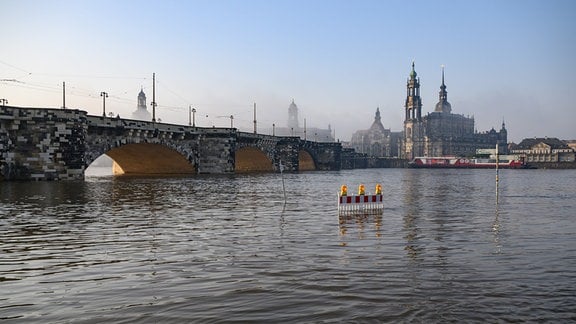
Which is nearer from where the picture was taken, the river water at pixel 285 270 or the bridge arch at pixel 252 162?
the river water at pixel 285 270

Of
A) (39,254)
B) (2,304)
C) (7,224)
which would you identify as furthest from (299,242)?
(7,224)

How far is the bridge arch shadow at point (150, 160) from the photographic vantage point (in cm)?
8444

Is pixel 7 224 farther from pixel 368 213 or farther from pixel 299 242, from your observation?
pixel 368 213

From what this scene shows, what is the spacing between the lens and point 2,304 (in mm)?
9898

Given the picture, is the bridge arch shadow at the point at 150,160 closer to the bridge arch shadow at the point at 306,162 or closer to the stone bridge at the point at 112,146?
the stone bridge at the point at 112,146

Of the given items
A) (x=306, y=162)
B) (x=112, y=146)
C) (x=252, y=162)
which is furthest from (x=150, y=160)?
(x=306, y=162)

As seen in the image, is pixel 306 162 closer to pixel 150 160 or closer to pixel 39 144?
pixel 150 160

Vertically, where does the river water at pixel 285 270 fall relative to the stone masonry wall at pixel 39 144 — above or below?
below

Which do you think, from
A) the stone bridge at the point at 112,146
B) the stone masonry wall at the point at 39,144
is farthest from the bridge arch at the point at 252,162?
Answer: the stone masonry wall at the point at 39,144

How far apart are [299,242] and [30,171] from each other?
48.5m

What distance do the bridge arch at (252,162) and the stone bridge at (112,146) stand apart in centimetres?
24

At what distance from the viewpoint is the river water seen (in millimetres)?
9398

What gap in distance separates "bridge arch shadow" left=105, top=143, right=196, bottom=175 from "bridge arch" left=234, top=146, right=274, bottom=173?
2942 centimetres

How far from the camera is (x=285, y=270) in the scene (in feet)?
42.4
